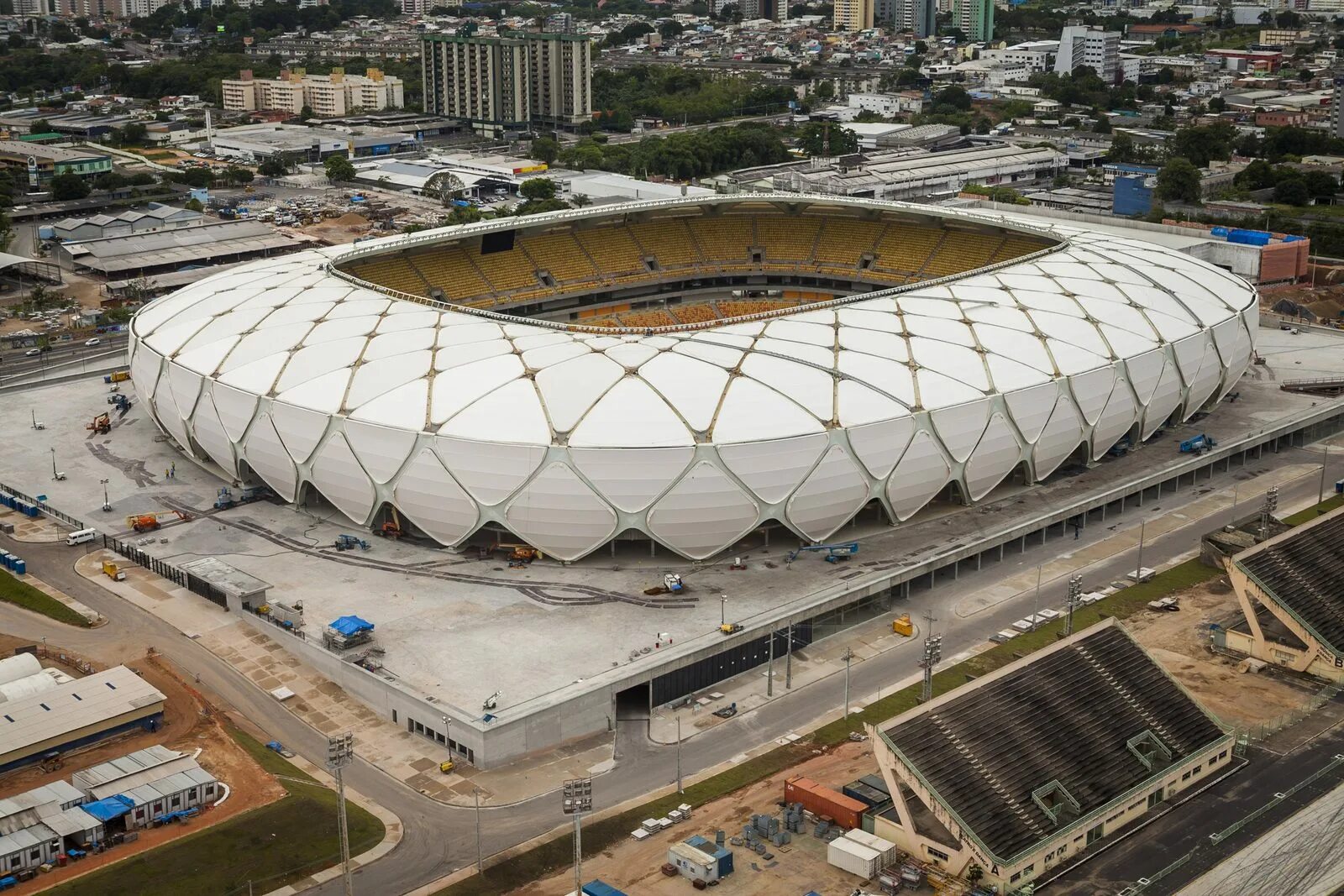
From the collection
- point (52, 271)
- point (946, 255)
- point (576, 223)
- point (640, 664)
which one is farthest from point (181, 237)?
point (640, 664)

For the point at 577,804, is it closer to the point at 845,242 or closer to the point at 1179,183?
the point at 845,242

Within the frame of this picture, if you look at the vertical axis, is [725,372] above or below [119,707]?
above

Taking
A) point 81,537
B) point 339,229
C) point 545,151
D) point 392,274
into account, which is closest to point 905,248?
point 392,274

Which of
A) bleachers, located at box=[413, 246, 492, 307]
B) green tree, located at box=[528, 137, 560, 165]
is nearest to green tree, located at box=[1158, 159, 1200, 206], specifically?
green tree, located at box=[528, 137, 560, 165]

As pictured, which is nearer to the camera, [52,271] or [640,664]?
[640,664]

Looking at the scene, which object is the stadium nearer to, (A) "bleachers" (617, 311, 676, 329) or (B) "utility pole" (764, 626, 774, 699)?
(B) "utility pole" (764, 626, 774, 699)

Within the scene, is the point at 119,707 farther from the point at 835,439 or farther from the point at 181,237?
the point at 181,237
